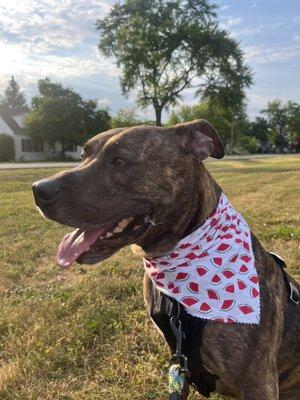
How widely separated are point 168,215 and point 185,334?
0.67 metres

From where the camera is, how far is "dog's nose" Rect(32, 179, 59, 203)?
2.67 m

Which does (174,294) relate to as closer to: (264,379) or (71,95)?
(264,379)

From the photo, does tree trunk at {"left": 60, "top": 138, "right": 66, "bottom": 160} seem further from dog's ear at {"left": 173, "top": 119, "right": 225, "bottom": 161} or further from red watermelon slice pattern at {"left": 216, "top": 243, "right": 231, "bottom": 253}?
red watermelon slice pattern at {"left": 216, "top": 243, "right": 231, "bottom": 253}

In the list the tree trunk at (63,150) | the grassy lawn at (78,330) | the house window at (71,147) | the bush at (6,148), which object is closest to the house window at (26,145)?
Answer: the tree trunk at (63,150)

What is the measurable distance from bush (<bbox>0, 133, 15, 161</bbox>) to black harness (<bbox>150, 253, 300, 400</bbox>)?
45618 mm

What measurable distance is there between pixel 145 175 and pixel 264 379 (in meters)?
1.28

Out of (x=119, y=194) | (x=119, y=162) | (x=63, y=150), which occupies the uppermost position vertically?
(x=119, y=162)

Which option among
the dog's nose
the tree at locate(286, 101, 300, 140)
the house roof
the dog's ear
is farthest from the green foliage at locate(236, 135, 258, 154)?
the dog's nose

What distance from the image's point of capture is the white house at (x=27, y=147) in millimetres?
51250

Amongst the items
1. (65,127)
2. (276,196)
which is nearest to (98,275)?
(276,196)

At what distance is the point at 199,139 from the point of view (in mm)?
3061

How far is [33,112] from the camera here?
49.8 meters

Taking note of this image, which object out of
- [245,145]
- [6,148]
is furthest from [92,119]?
[245,145]

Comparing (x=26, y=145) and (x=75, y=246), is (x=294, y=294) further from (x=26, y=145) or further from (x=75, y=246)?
(x=26, y=145)
